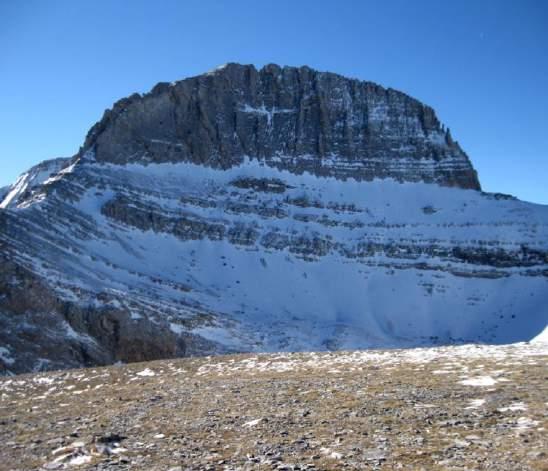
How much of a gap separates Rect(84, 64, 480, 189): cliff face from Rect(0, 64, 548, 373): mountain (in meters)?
0.46

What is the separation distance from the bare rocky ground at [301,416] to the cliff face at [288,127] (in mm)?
104120

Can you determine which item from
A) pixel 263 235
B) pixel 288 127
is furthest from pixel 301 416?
pixel 288 127

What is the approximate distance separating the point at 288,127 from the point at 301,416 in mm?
137045

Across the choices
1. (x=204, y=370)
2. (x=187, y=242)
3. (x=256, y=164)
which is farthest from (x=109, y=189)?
(x=204, y=370)

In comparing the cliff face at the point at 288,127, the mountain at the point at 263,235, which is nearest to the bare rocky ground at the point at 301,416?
the mountain at the point at 263,235

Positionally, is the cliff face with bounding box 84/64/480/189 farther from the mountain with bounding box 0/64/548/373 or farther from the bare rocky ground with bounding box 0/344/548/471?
the bare rocky ground with bounding box 0/344/548/471

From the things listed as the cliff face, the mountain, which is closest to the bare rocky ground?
the mountain

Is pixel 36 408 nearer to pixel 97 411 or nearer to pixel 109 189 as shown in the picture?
pixel 97 411

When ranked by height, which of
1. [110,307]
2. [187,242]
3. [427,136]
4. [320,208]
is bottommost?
[110,307]

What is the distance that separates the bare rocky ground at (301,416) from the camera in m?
10.6

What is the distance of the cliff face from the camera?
12756cm

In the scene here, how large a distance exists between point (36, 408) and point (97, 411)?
10.1ft

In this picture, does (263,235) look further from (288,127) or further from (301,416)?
(301,416)

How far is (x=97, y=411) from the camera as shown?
55.8 ft
